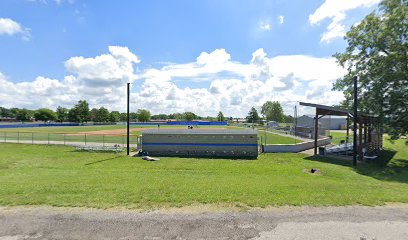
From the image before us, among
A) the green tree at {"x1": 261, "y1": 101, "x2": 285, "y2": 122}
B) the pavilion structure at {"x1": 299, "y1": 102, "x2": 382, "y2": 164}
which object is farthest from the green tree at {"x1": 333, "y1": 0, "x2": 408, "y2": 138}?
the green tree at {"x1": 261, "y1": 101, "x2": 285, "y2": 122}

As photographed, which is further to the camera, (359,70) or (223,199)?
(359,70)

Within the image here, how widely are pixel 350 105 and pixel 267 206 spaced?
23.9m

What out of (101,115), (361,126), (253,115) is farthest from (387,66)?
(101,115)

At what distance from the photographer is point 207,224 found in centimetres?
565

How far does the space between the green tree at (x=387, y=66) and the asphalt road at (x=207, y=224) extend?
723 inches

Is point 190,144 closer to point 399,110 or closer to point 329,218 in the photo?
point 329,218

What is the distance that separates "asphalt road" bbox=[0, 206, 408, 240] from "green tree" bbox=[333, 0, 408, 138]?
1835 cm

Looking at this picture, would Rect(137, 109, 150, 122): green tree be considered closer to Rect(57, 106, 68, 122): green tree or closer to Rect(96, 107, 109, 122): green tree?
Rect(96, 107, 109, 122): green tree

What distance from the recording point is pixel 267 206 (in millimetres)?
6789

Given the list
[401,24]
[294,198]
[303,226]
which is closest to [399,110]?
[401,24]

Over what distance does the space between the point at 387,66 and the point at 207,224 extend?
23.7 metres

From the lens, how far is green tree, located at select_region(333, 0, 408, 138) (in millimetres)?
20781

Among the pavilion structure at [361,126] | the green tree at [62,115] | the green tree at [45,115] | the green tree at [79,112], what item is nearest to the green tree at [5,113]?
the green tree at [45,115]

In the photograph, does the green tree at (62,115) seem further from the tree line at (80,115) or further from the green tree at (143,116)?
the green tree at (143,116)
